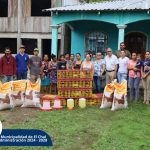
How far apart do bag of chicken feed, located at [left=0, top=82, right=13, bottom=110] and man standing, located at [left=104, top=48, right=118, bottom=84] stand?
11.0ft

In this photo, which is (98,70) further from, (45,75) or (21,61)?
(21,61)

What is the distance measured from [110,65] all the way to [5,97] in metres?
3.64

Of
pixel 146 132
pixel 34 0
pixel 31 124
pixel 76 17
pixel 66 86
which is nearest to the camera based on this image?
pixel 146 132

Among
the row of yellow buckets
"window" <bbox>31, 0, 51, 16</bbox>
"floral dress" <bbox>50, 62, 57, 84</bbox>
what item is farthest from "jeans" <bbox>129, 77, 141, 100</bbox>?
"window" <bbox>31, 0, 51, 16</bbox>

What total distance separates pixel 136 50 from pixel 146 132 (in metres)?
10.1

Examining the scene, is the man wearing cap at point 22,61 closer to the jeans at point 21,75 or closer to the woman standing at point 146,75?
the jeans at point 21,75

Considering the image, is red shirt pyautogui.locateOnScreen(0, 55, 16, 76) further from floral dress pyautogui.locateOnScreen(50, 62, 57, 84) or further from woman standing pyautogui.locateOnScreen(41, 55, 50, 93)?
floral dress pyautogui.locateOnScreen(50, 62, 57, 84)

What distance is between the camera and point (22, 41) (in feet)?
66.8

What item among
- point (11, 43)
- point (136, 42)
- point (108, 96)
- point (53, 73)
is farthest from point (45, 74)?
point (11, 43)

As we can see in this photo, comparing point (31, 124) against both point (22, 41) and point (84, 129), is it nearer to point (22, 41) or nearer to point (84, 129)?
point (84, 129)

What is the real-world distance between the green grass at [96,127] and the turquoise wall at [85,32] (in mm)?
6967

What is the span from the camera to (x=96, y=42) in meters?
18.1

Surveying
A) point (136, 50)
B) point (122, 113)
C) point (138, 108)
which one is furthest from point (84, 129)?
point (136, 50)

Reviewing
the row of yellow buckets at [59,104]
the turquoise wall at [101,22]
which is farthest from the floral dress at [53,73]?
the turquoise wall at [101,22]
